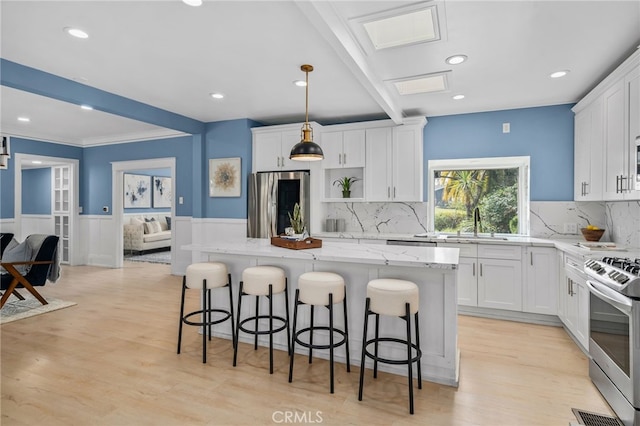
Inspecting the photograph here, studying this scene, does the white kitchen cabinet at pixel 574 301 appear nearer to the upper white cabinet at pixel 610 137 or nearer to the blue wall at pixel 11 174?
the upper white cabinet at pixel 610 137

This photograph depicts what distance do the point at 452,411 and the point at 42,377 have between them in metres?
2.96

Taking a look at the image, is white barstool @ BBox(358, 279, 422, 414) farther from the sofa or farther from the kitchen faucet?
the sofa

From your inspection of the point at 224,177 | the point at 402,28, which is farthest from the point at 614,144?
the point at 224,177

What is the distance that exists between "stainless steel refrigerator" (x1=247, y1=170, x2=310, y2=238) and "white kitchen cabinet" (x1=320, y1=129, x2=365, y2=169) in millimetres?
454

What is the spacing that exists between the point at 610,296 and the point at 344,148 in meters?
3.42

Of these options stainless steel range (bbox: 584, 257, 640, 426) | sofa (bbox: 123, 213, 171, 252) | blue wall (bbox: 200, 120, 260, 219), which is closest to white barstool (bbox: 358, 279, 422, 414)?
stainless steel range (bbox: 584, 257, 640, 426)

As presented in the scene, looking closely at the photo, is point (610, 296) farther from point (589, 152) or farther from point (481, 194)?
point (481, 194)

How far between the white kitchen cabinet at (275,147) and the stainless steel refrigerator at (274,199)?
14 cm

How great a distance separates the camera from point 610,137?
3.21m

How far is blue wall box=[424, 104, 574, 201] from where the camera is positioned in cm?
424

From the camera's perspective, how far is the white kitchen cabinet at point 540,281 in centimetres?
375

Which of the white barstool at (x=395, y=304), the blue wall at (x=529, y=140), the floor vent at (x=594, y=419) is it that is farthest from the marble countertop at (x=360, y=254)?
the blue wall at (x=529, y=140)

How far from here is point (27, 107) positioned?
4.82m

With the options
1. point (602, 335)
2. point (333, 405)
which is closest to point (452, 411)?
point (333, 405)
